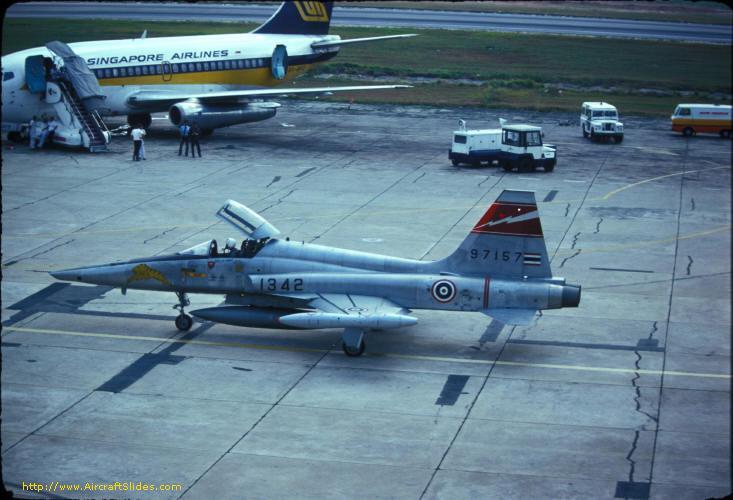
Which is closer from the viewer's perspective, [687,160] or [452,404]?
[452,404]

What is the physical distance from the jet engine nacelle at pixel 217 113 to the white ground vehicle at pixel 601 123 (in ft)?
63.3

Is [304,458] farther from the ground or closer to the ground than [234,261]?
closer to the ground

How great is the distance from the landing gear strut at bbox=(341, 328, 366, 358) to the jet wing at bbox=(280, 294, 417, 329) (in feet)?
1.26

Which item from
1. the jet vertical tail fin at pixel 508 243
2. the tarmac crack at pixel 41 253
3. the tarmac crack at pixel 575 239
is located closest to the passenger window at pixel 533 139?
the tarmac crack at pixel 575 239

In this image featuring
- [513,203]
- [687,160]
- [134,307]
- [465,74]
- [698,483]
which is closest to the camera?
[698,483]

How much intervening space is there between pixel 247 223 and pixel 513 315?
27.9ft

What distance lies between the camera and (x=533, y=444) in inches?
883

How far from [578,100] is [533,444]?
54021 millimetres

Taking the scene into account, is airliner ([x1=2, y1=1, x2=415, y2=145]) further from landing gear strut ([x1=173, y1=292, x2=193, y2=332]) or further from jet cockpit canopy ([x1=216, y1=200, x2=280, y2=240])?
landing gear strut ([x1=173, y1=292, x2=193, y2=332])

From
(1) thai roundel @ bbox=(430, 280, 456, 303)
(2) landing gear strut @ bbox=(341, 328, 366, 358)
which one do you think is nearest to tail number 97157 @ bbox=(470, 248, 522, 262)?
(1) thai roundel @ bbox=(430, 280, 456, 303)

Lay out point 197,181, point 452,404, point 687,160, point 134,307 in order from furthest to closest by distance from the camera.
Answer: point 687,160 < point 197,181 < point 134,307 < point 452,404

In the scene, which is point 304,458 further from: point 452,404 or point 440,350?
point 440,350

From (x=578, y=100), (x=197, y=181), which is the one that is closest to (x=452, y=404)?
(x=197, y=181)

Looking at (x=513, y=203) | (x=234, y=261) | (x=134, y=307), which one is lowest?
(x=134, y=307)
